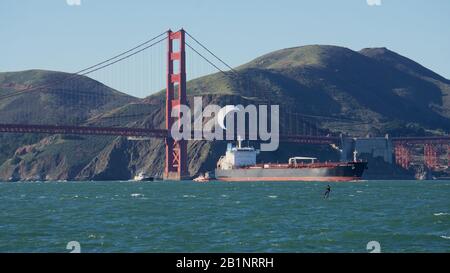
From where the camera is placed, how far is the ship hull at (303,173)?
5256 inches

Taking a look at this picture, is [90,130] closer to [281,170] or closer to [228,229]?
[281,170]

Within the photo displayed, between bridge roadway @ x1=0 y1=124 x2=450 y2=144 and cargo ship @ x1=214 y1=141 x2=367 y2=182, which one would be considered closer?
bridge roadway @ x1=0 y1=124 x2=450 y2=144

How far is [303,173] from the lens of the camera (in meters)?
138

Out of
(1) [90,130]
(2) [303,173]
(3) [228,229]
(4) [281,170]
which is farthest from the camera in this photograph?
(4) [281,170]

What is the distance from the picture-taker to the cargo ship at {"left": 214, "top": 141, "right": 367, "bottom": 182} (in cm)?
13375

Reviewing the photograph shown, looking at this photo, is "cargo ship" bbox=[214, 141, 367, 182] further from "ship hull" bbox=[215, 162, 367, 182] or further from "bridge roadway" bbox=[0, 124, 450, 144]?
"bridge roadway" bbox=[0, 124, 450, 144]

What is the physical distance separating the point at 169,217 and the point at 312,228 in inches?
394

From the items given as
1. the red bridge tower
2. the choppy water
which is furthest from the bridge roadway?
the choppy water

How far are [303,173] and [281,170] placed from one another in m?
5.38

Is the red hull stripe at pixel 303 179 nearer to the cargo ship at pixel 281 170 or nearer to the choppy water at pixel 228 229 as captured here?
the cargo ship at pixel 281 170

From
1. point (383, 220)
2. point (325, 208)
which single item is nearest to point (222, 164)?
point (325, 208)

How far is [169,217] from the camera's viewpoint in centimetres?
4584

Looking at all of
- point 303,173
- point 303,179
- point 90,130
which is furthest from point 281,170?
point 90,130

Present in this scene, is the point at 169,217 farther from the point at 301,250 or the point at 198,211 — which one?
the point at 301,250
